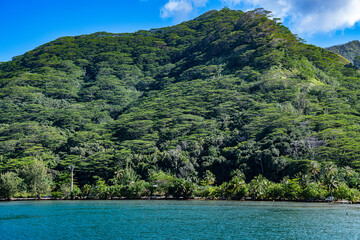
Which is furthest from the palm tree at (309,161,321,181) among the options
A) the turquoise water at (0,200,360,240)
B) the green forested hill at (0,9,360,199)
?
the turquoise water at (0,200,360,240)

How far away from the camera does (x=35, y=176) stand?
4003 inches

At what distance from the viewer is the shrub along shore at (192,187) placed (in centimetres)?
8394

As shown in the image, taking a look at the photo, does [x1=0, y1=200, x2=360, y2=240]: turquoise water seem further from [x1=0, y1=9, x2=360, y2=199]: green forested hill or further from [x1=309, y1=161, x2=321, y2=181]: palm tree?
[x1=0, y1=9, x2=360, y2=199]: green forested hill

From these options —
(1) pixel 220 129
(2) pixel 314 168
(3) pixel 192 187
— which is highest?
(1) pixel 220 129

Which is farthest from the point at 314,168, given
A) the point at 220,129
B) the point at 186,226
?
the point at 186,226

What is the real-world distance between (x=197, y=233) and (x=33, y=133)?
12987cm

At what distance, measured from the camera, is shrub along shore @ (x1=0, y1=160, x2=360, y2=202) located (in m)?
83.9

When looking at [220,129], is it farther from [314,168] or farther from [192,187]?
[314,168]

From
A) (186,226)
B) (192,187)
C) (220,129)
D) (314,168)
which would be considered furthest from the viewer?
(220,129)

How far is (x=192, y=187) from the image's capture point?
97875 mm

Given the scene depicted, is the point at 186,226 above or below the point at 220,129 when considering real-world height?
below

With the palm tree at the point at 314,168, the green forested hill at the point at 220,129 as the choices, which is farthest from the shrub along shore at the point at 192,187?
the green forested hill at the point at 220,129

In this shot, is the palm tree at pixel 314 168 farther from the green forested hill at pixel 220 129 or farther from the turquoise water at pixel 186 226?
the turquoise water at pixel 186 226

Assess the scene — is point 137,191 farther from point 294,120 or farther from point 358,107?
point 358,107
